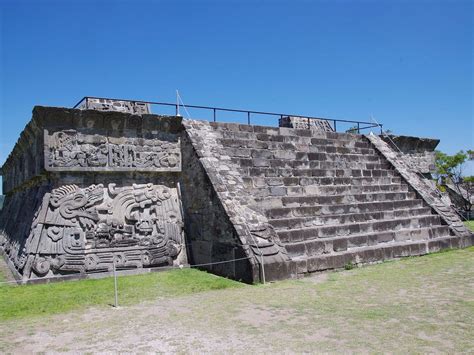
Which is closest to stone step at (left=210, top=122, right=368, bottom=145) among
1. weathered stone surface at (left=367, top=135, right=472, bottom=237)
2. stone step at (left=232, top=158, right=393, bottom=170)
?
stone step at (left=232, top=158, right=393, bottom=170)

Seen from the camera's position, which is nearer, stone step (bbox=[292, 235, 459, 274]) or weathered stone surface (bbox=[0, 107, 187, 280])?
stone step (bbox=[292, 235, 459, 274])

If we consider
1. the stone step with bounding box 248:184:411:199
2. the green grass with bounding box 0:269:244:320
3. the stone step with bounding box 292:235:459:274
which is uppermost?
the stone step with bounding box 248:184:411:199

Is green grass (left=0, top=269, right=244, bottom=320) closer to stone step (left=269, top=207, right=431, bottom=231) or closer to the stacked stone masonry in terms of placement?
the stacked stone masonry

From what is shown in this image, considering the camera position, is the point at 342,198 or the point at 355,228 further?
the point at 342,198

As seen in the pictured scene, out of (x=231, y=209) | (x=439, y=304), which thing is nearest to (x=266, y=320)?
(x=439, y=304)

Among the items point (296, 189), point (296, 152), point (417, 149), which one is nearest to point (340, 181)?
point (296, 152)

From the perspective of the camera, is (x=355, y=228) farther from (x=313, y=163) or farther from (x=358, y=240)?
(x=313, y=163)

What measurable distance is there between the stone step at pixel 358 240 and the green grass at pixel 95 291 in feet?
4.91

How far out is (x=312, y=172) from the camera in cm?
957

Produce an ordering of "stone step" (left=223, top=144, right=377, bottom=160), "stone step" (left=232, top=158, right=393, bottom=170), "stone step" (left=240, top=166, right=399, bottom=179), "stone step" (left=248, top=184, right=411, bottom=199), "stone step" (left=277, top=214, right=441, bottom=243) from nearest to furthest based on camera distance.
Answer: "stone step" (left=277, top=214, right=441, bottom=243)
"stone step" (left=248, top=184, right=411, bottom=199)
"stone step" (left=240, top=166, right=399, bottom=179)
"stone step" (left=232, top=158, right=393, bottom=170)
"stone step" (left=223, top=144, right=377, bottom=160)

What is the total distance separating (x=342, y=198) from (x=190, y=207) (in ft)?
11.4

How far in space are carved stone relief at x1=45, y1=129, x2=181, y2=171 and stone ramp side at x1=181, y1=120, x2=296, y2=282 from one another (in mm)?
460

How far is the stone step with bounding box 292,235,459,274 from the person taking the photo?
686 centimetres

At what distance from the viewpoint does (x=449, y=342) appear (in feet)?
11.6
